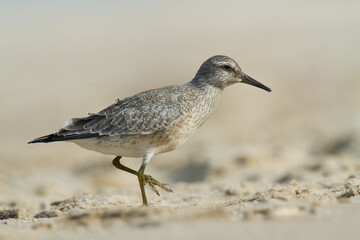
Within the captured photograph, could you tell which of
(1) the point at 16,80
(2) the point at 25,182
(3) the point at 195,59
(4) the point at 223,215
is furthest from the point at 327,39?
(4) the point at 223,215

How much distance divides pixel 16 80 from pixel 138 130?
21.1m

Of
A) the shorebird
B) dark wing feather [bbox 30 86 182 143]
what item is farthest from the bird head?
dark wing feather [bbox 30 86 182 143]

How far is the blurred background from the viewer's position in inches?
488

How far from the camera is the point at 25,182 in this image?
483 inches

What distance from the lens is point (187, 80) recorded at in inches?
800

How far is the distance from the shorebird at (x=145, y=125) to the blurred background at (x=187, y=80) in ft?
4.56

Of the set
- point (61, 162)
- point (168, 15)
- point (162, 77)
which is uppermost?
point (168, 15)

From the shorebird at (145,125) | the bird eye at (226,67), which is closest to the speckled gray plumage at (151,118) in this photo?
the shorebird at (145,125)

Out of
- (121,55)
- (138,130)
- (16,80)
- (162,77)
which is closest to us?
(138,130)

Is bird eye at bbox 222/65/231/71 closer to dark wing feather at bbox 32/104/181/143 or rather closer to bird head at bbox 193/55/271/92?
bird head at bbox 193/55/271/92

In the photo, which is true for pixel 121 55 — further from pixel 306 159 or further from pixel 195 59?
pixel 306 159

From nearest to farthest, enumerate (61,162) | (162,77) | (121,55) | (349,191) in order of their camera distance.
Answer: (349,191)
(61,162)
(162,77)
(121,55)

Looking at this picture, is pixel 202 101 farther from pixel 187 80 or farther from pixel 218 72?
pixel 187 80

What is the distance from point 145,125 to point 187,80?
42.1ft
